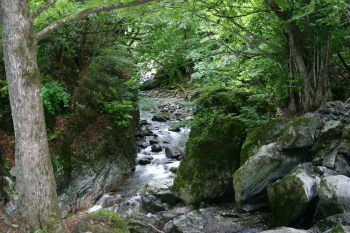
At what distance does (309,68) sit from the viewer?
7020 mm

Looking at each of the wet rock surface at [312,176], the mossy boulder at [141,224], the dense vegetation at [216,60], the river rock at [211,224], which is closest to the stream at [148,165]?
the mossy boulder at [141,224]

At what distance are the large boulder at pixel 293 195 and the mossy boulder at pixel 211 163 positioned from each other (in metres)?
2.52

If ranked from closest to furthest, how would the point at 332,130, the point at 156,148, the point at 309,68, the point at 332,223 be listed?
the point at 332,223 < the point at 332,130 < the point at 309,68 < the point at 156,148

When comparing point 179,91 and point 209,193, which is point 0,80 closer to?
point 209,193

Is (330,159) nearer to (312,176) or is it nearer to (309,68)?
(312,176)

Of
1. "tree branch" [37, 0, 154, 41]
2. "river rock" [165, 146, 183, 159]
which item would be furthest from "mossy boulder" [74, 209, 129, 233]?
"river rock" [165, 146, 183, 159]

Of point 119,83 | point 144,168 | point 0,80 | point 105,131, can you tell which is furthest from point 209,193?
point 0,80

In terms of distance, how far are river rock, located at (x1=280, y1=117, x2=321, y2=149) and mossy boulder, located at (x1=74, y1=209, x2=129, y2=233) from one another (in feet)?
13.6

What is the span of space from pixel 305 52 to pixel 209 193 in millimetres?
4949

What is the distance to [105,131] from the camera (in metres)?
9.73

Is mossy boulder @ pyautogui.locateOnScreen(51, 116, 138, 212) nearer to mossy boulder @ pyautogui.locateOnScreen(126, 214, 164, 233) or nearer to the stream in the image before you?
the stream

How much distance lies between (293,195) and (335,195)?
0.83 m

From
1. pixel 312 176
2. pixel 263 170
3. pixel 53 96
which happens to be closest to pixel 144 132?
pixel 53 96

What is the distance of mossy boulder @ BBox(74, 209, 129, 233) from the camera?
186 inches
